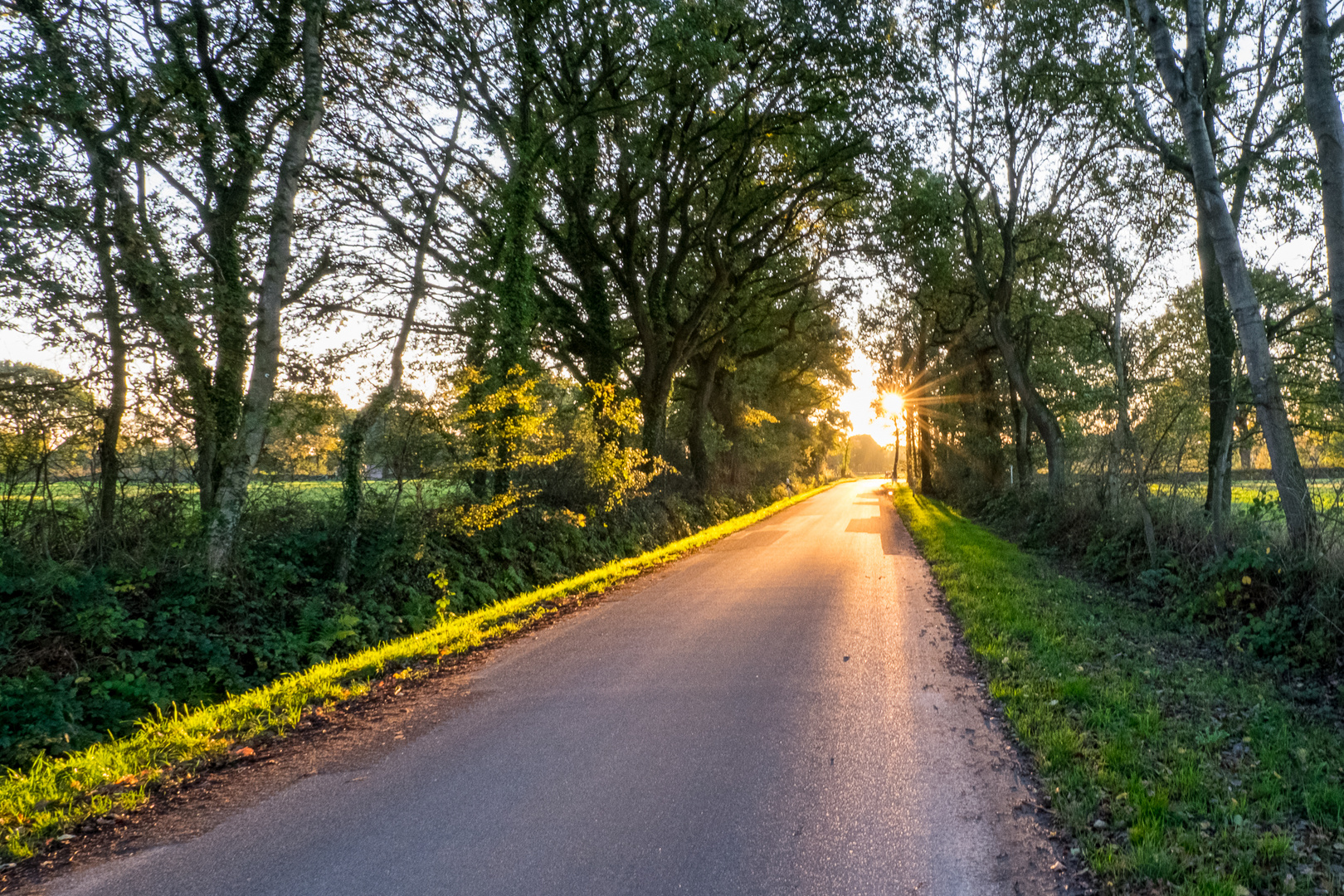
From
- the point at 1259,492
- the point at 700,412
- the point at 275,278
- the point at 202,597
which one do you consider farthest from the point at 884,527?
the point at 202,597

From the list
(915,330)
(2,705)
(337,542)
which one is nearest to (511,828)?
(2,705)

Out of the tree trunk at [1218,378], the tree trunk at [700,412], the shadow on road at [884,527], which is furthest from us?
the tree trunk at [700,412]

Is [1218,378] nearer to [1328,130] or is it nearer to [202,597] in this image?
[1328,130]

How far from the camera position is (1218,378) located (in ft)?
33.5

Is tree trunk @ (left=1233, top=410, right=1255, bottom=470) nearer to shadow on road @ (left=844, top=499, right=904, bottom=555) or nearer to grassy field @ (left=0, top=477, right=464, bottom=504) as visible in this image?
shadow on road @ (left=844, top=499, right=904, bottom=555)

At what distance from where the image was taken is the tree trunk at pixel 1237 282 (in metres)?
7.23

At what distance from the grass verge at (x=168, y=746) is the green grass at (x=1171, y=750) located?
5.49 metres

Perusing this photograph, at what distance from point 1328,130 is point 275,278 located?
40.0 feet

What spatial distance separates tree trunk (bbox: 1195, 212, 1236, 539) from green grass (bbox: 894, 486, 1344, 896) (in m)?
3.50

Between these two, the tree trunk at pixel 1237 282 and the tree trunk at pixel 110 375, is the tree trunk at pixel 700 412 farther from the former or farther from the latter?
the tree trunk at pixel 110 375

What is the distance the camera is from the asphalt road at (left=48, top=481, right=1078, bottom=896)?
3.12 metres

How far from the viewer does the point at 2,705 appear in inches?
229

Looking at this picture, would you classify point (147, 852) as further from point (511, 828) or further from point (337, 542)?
point (337, 542)

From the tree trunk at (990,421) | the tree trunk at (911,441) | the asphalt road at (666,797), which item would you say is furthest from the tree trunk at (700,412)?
the asphalt road at (666,797)
